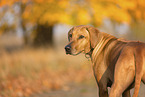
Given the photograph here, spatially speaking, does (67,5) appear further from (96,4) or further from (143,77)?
(143,77)

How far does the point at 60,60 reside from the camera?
11.0m

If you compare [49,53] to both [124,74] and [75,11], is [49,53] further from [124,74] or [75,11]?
[124,74]

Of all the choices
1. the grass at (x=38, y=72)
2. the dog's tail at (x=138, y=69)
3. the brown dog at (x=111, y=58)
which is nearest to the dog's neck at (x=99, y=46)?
the brown dog at (x=111, y=58)

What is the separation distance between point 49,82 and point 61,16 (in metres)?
3.30

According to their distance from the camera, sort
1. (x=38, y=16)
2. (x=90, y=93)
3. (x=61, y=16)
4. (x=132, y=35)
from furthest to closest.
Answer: (x=132, y=35) < (x=38, y=16) < (x=61, y=16) < (x=90, y=93)

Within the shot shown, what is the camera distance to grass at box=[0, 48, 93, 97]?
6949mm

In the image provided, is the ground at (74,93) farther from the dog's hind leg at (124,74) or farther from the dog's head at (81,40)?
the dog's hind leg at (124,74)

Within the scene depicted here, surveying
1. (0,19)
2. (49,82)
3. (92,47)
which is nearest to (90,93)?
(49,82)

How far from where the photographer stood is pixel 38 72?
9023 millimetres

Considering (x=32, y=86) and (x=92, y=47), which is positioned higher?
(x=92, y=47)

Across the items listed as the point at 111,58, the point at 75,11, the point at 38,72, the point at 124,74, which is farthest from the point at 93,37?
the point at 75,11

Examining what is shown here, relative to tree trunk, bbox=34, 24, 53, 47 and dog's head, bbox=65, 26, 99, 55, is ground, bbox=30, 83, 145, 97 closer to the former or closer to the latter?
dog's head, bbox=65, 26, 99, 55

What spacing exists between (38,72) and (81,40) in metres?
6.28

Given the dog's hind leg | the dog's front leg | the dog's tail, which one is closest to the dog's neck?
the dog's front leg
